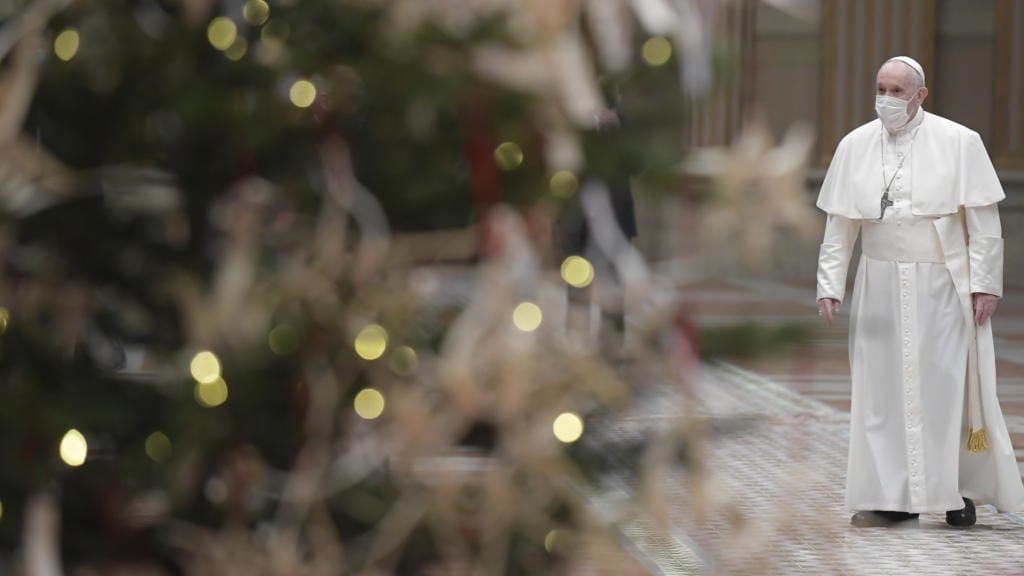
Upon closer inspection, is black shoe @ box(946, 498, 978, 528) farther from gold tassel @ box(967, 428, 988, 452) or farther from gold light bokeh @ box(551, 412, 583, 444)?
gold light bokeh @ box(551, 412, 583, 444)

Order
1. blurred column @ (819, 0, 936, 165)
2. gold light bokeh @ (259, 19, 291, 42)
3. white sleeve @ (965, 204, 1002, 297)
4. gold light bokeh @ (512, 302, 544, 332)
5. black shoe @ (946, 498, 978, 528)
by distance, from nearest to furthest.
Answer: gold light bokeh @ (512, 302, 544, 332), gold light bokeh @ (259, 19, 291, 42), white sleeve @ (965, 204, 1002, 297), black shoe @ (946, 498, 978, 528), blurred column @ (819, 0, 936, 165)

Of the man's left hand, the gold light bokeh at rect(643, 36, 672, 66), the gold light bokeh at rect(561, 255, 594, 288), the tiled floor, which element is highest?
the gold light bokeh at rect(643, 36, 672, 66)

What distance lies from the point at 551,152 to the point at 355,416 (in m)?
0.21

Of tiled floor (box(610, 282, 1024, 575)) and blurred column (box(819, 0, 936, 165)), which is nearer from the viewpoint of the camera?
tiled floor (box(610, 282, 1024, 575))

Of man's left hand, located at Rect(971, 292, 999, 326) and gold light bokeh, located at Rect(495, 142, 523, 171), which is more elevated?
gold light bokeh, located at Rect(495, 142, 523, 171)

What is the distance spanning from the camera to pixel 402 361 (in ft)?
4.53

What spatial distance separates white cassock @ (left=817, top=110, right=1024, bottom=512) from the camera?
7.53 m

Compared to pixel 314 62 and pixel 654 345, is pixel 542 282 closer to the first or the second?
pixel 654 345

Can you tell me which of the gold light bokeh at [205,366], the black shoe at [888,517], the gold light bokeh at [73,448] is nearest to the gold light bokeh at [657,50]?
the gold light bokeh at [205,366]

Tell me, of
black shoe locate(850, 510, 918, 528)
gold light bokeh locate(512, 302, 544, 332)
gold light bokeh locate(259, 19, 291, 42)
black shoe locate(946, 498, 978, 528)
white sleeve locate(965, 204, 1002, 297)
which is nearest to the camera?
gold light bokeh locate(512, 302, 544, 332)

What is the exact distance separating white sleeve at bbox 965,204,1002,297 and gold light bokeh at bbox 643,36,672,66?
632 centimetres

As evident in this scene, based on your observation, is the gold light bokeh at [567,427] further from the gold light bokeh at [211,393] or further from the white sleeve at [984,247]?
the white sleeve at [984,247]

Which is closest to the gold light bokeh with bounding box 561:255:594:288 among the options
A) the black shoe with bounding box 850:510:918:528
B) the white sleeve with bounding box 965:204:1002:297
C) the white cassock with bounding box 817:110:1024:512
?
the black shoe with bounding box 850:510:918:528

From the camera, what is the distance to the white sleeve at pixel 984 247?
7512mm
